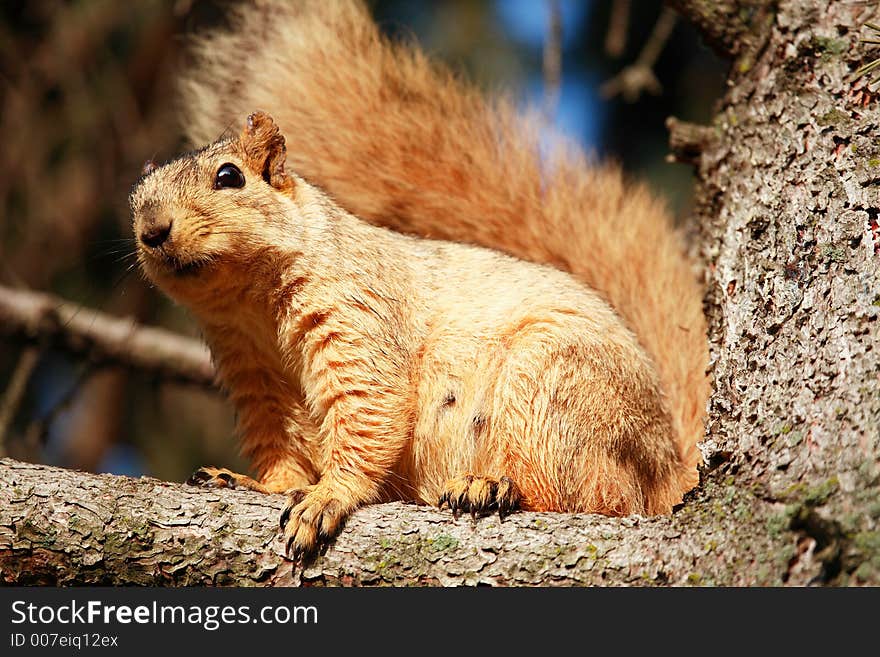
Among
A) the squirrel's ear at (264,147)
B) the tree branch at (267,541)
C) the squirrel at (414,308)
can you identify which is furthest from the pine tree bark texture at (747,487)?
the squirrel's ear at (264,147)

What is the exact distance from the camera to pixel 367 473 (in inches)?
101

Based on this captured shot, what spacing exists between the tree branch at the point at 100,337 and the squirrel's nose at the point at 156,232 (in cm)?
149

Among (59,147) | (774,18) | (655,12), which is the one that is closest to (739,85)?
(774,18)

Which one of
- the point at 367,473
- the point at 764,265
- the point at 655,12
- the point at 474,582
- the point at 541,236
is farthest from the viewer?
the point at 655,12

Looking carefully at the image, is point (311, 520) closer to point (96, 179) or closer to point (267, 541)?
point (267, 541)

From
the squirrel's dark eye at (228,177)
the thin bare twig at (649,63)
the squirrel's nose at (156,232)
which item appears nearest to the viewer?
the squirrel's nose at (156,232)

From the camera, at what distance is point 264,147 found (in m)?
2.80

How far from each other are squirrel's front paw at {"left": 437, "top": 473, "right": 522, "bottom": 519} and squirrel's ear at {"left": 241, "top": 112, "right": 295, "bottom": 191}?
1106 millimetres

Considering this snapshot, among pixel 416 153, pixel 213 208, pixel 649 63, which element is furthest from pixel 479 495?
pixel 649 63

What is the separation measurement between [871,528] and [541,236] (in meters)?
2.00

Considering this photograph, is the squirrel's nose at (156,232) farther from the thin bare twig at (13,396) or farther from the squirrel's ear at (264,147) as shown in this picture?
the thin bare twig at (13,396)

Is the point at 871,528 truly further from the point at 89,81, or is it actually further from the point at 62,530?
the point at 89,81

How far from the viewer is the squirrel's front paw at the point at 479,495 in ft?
7.65

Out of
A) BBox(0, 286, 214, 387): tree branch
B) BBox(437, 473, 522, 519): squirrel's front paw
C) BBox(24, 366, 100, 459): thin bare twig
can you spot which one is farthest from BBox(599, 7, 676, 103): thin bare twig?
BBox(24, 366, 100, 459): thin bare twig
